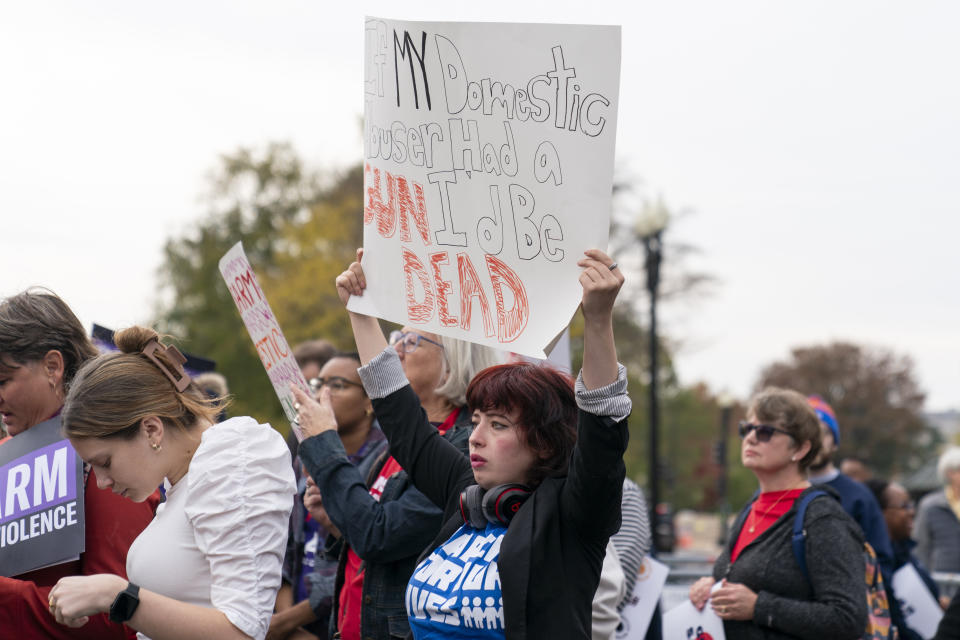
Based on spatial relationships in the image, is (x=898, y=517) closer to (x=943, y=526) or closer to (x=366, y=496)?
(x=943, y=526)

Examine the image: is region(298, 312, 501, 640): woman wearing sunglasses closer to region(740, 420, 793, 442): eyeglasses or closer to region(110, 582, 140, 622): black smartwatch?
region(110, 582, 140, 622): black smartwatch

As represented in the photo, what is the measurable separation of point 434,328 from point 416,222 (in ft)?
1.14

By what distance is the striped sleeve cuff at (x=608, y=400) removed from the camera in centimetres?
253

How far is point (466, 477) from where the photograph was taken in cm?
327

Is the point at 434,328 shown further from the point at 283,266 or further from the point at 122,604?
the point at 283,266

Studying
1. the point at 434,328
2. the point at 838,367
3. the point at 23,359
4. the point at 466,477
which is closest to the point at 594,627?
the point at 466,477

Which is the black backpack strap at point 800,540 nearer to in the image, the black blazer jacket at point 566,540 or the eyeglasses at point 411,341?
the eyeglasses at point 411,341

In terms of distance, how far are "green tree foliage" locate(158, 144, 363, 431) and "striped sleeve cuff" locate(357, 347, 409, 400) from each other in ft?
67.8

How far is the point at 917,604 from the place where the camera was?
19.3 ft

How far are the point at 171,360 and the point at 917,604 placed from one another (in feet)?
15.5

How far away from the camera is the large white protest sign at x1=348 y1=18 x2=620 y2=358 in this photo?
2.85m

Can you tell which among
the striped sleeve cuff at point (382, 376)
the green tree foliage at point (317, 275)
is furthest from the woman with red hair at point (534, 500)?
the green tree foliage at point (317, 275)

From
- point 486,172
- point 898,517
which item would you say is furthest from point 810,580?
point 898,517

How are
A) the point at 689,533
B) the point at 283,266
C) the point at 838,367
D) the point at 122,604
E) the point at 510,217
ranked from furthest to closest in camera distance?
the point at 689,533
the point at 838,367
the point at 283,266
the point at 510,217
the point at 122,604
